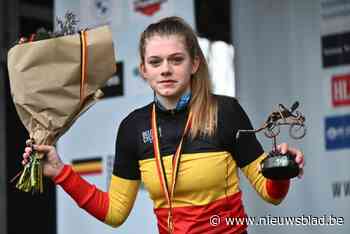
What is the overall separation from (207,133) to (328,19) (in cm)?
199

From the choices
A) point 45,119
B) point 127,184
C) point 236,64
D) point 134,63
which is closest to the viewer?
point 45,119

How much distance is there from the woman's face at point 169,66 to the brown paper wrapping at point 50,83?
0.20 m

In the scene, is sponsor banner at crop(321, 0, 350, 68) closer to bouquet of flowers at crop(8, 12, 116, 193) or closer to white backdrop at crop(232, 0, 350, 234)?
white backdrop at crop(232, 0, 350, 234)

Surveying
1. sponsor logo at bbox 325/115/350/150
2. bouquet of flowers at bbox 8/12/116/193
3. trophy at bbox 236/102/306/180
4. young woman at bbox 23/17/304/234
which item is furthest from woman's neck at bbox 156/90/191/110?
sponsor logo at bbox 325/115/350/150

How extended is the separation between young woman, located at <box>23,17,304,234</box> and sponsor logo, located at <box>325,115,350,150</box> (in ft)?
5.50

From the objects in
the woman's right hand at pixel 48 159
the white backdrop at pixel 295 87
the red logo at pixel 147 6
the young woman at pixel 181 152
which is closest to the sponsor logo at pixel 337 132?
the white backdrop at pixel 295 87

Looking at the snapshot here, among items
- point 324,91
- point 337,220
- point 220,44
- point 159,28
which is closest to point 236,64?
point 220,44

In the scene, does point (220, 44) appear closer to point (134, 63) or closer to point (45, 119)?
point (134, 63)

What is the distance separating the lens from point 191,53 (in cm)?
277

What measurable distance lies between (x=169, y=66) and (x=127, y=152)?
0.36m

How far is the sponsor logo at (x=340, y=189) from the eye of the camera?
4.30 metres

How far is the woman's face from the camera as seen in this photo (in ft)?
8.86

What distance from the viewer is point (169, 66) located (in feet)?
8.89

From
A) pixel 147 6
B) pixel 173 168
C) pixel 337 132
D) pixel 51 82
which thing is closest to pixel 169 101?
pixel 173 168
